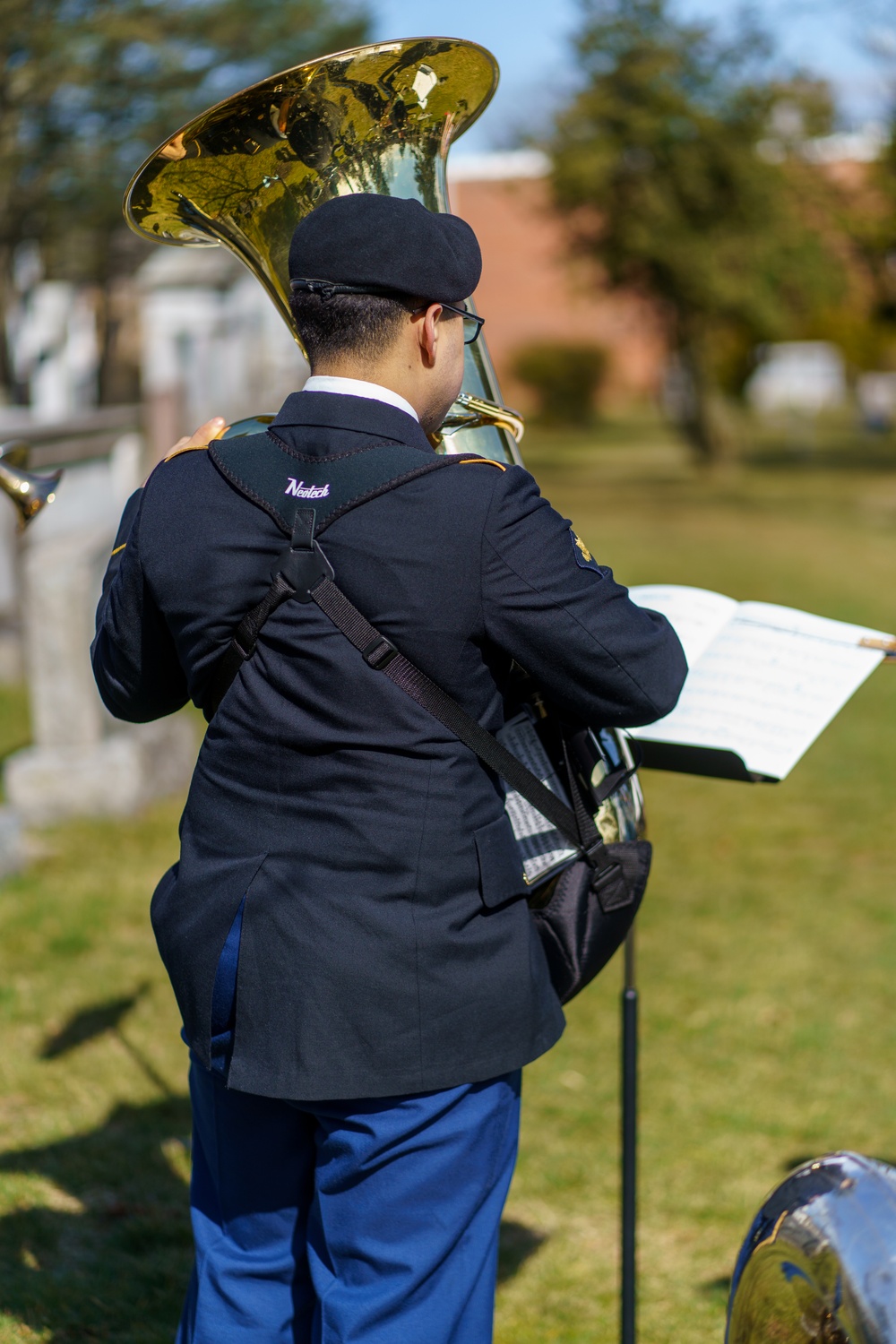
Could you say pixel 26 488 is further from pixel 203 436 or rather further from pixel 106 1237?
pixel 106 1237

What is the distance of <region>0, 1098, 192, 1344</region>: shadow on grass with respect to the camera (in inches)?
113

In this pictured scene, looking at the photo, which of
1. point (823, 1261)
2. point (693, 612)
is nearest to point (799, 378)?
point (693, 612)

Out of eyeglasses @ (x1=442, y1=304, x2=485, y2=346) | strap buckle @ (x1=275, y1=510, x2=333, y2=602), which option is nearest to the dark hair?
eyeglasses @ (x1=442, y1=304, x2=485, y2=346)

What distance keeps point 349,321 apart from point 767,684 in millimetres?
879

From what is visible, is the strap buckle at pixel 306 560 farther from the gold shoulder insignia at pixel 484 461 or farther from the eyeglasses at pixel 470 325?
the eyeglasses at pixel 470 325

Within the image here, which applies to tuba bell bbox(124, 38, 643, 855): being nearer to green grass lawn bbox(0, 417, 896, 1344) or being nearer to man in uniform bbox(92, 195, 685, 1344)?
man in uniform bbox(92, 195, 685, 1344)

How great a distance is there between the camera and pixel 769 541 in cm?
1495

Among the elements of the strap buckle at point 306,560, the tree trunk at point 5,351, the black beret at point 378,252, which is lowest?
the tree trunk at point 5,351

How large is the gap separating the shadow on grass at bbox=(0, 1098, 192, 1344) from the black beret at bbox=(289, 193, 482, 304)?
2.09 meters

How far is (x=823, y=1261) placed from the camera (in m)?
1.64

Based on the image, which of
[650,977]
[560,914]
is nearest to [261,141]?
[560,914]

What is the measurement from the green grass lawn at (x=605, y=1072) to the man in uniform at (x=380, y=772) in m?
1.21

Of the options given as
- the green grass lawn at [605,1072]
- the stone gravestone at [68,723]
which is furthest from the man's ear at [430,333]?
the stone gravestone at [68,723]

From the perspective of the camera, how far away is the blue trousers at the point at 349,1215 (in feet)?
6.07
